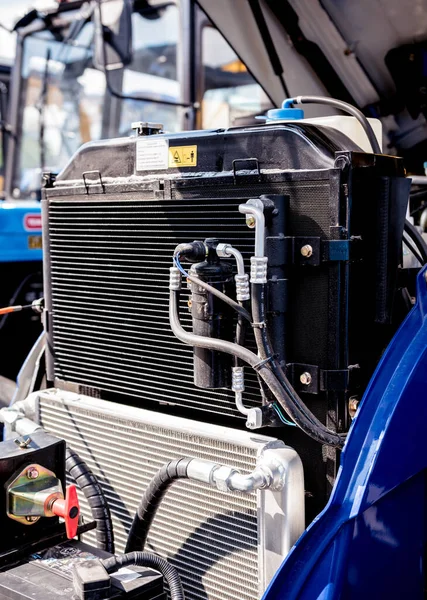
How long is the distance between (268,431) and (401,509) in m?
0.39

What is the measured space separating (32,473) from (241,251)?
683mm

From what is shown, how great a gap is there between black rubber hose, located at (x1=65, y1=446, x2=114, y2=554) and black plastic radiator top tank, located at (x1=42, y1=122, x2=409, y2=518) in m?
0.23

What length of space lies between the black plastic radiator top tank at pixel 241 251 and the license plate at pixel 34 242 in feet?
4.23

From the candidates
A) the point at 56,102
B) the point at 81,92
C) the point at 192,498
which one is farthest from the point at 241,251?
the point at 56,102

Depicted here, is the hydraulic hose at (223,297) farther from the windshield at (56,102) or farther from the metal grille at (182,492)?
the windshield at (56,102)

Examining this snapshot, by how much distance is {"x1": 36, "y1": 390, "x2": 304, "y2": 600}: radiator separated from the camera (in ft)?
5.16

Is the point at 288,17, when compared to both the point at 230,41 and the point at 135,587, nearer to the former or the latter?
the point at 230,41

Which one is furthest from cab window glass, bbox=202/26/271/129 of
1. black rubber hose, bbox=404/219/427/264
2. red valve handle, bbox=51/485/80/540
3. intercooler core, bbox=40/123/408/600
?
red valve handle, bbox=51/485/80/540

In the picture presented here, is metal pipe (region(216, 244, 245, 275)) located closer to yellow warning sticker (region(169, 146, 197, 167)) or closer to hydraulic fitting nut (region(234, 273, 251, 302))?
hydraulic fitting nut (region(234, 273, 251, 302))

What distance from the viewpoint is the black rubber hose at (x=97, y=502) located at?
73.5 inches

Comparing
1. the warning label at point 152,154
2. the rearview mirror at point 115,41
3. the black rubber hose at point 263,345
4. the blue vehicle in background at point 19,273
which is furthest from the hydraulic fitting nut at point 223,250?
the blue vehicle in background at point 19,273

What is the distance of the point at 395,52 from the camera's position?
2.51m

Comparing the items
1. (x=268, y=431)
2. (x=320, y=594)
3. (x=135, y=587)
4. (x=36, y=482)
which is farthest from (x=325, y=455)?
(x=36, y=482)

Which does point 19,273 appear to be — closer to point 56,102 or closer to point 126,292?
point 56,102
